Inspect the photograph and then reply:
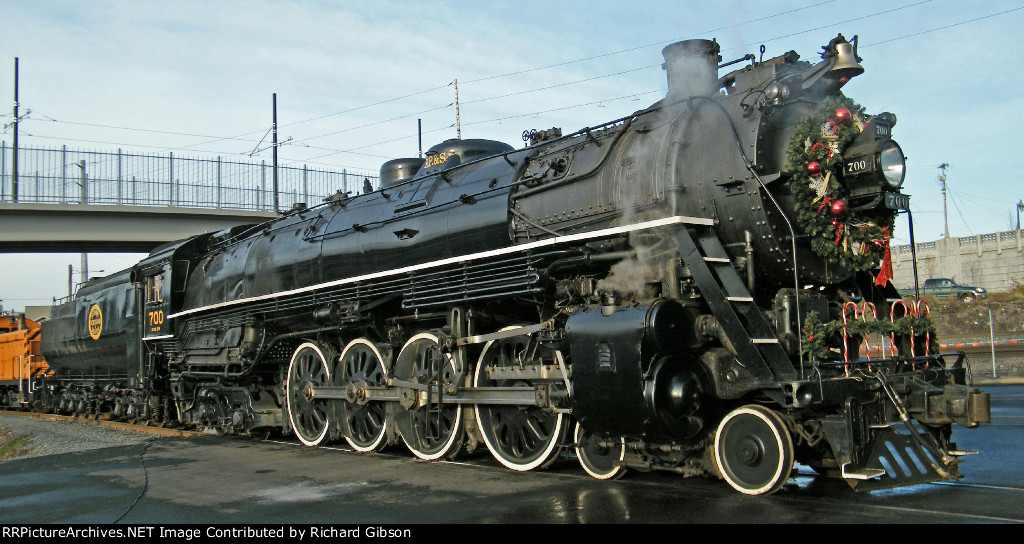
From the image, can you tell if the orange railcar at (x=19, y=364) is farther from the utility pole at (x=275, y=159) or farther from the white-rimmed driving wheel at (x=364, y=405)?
the white-rimmed driving wheel at (x=364, y=405)

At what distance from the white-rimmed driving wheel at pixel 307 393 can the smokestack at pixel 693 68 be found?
20.6ft

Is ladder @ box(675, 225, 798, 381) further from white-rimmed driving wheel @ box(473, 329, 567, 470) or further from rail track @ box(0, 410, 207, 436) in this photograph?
rail track @ box(0, 410, 207, 436)

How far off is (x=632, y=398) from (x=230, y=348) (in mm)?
8468

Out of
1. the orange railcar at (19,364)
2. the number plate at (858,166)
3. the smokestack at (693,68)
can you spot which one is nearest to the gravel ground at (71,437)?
the orange railcar at (19,364)

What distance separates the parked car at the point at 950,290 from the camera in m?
30.5

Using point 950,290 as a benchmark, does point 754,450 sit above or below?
below

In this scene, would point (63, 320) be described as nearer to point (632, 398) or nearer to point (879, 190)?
point (632, 398)

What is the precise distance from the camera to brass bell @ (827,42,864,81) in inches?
263

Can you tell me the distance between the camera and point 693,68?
7.49 meters

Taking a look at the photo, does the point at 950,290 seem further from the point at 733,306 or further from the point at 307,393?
the point at 733,306

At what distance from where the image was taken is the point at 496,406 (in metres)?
8.50

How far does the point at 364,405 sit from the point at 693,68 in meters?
5.82

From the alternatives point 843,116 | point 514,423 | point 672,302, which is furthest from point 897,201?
point 514,423

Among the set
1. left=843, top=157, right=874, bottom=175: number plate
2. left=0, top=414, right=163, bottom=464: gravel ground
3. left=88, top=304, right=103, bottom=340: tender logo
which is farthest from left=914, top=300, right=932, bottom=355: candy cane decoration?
left=88, top=304, right=103, bottom=340: tender logo
